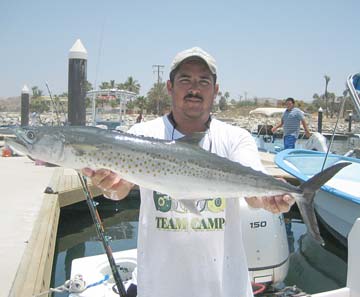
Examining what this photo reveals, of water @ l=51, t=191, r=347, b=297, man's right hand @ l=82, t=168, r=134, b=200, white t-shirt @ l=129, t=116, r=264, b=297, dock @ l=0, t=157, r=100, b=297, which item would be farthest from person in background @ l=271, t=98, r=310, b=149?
man's right hand @ l=82, t=168, r=134, b=200

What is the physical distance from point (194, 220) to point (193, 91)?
770 mm

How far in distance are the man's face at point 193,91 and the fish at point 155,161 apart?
0.67ft

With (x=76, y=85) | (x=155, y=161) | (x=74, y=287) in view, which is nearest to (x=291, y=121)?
(x=76, y=85)

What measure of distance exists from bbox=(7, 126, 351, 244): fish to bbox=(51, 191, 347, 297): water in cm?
404

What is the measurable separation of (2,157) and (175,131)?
45.5 ft

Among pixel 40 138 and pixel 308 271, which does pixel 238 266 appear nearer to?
pixel 40 138

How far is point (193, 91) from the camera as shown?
7.94 feet

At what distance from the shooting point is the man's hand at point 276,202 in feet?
Result: 7.60

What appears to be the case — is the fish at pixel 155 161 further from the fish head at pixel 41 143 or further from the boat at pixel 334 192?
the boat at pixel 334 192

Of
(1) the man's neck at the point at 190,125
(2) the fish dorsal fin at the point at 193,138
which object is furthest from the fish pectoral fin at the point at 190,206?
(1) the man's neck at the point at 190,125

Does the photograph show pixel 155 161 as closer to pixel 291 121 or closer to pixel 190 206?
pixel 190 206

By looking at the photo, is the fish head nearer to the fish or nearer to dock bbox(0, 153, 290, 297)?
the fish

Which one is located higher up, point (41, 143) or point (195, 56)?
point (195, 56)

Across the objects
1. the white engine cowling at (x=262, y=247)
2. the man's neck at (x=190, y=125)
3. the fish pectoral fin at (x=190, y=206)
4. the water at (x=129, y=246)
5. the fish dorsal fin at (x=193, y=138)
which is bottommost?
the water at (x=129, y=246)
